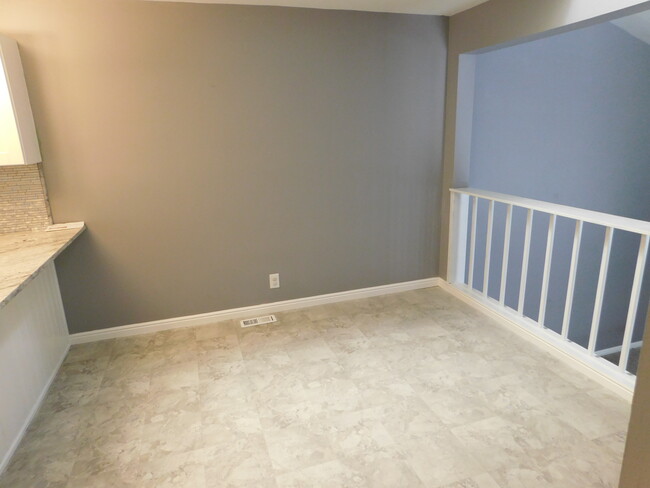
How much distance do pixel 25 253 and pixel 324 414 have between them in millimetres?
1763

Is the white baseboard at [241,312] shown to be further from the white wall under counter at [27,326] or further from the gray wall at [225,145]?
the white wall under counter at [27,326]

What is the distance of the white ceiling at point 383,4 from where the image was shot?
2.71 meters

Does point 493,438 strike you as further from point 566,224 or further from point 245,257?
point 566,224

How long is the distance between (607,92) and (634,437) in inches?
171

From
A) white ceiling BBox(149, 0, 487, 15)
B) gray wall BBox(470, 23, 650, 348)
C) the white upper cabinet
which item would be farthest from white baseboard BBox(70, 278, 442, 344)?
white ceiling BBox(149, 0, 487, 15)

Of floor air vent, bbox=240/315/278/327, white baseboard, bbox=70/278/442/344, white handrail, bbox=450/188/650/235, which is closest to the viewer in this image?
white handrail, bbox=450/188/650/235

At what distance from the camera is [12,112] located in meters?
2.24

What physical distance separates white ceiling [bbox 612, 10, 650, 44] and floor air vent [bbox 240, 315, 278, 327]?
4088mm

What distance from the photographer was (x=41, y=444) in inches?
77.2

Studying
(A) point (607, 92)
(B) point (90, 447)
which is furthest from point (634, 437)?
(A) point (607, 92)

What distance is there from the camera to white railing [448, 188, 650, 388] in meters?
2.16

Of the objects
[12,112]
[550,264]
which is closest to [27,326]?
[12,112]

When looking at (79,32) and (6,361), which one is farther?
(79,32)

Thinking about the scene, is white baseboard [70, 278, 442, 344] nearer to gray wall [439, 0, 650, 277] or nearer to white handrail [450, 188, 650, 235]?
gray wall [439, 0, 650, 277]
